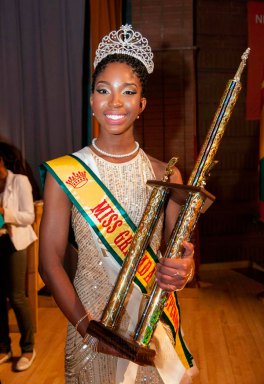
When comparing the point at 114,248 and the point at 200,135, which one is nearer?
the point at 114,248

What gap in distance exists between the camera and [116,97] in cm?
117

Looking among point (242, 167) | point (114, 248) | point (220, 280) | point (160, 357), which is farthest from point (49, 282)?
point (242, 167)

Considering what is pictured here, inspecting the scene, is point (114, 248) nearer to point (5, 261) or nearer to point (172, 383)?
point (172, 383)

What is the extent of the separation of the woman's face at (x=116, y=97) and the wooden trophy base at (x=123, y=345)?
48cm

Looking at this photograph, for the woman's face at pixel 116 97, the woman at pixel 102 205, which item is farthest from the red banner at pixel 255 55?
the woman's face at pixel 116 97

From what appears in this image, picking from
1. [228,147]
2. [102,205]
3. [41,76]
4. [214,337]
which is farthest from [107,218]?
[228,147]

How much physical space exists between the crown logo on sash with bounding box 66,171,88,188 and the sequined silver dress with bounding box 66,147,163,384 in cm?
4

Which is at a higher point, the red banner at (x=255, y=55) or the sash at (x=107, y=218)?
the red banner at (x=255, y=55)

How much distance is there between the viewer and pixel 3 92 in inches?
141

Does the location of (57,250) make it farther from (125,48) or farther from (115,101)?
(125,48)

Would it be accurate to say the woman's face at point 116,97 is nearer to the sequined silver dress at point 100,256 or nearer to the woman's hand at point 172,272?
the sequined silver dress at point 100,256

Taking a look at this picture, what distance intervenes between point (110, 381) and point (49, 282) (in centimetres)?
27

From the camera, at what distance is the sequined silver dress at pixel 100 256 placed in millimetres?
1156

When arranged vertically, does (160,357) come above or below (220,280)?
above
